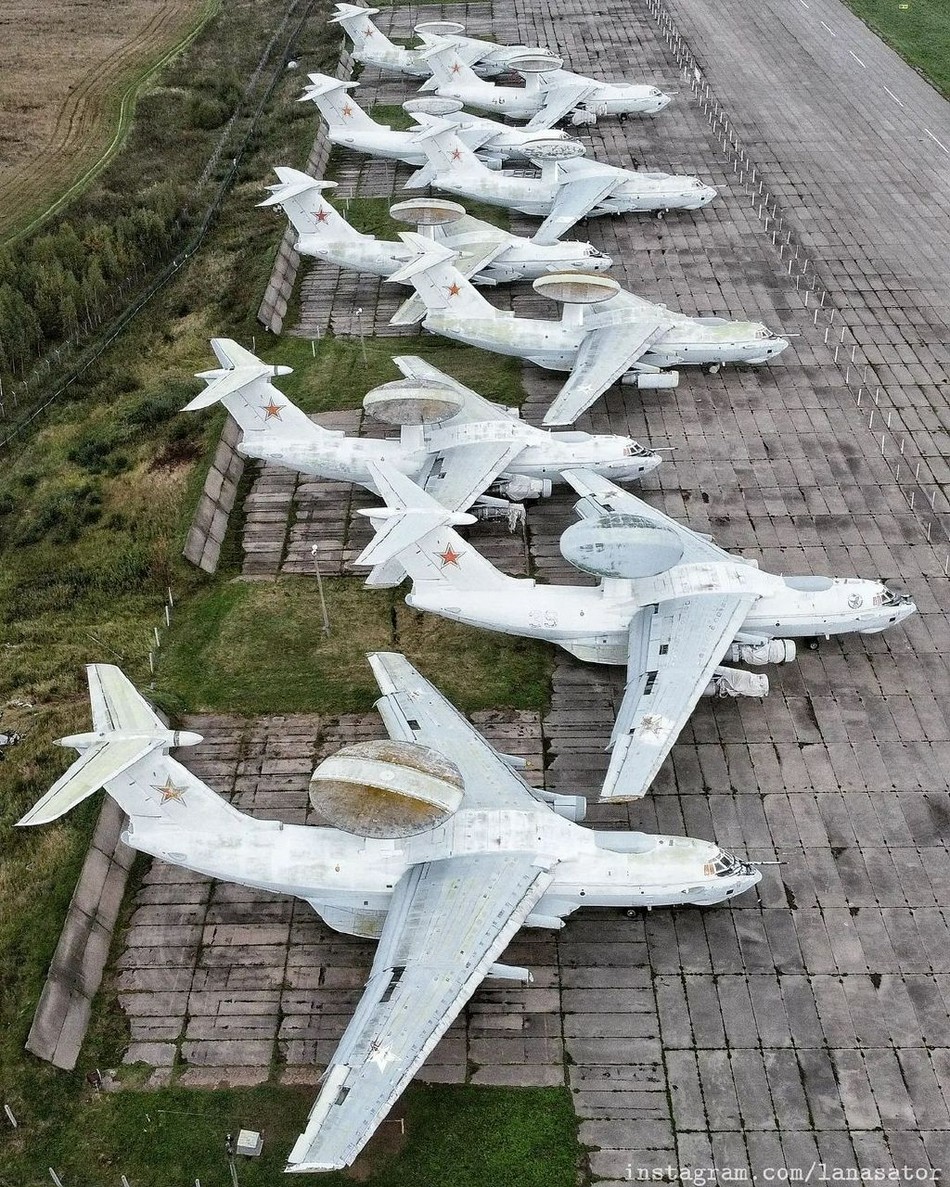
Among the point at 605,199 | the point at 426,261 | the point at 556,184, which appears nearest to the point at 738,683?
the point at 426,261

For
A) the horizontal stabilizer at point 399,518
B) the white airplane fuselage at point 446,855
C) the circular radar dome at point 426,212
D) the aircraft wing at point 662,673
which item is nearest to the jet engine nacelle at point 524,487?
the horizontal stabilizer at point 399,518

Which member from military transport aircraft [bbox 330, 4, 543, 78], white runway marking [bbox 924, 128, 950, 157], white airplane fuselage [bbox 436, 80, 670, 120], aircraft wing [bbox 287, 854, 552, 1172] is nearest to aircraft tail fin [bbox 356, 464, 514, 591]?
aircraft wing [bbox 287, 854, 552, 1172]

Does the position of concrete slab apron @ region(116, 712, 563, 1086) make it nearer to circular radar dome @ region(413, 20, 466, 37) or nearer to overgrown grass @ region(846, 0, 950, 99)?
circular radar dome @ region(413, 20, 466, 37)

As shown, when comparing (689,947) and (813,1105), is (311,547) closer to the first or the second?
(689,947)

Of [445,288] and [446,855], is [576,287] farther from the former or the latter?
[446,855]

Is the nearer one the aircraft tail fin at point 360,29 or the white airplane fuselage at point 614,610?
the white airplane fuselage at point 614,610

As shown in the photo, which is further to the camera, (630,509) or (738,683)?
(630,509)

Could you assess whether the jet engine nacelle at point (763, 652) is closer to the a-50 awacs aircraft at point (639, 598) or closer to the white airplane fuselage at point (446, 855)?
the a-50 awacs aircraft at point (639, 598)
